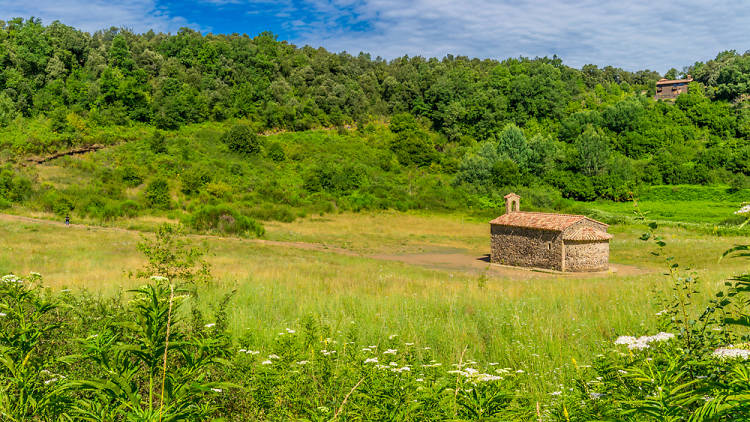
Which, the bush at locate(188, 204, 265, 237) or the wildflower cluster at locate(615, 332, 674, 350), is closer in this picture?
the wildflower cluster at locate(615, 332, 674, 350)

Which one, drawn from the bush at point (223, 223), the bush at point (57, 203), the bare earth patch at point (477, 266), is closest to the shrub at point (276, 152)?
Result: the bush at point (223, 223)

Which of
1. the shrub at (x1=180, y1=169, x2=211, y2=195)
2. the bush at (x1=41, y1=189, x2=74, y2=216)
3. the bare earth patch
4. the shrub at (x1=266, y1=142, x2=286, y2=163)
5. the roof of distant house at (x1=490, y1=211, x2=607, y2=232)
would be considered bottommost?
the bare earth patch

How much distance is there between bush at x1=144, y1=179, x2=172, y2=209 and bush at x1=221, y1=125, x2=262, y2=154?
1380cm

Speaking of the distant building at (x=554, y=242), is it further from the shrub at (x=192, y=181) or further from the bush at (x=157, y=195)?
the shrub at (x=192, y=181)

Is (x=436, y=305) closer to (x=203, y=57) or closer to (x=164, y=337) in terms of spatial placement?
(x=164, y=337)

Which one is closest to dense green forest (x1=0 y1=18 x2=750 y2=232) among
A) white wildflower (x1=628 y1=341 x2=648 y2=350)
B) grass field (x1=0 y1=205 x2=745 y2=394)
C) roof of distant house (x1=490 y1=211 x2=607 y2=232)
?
grass field (x1=0 y1=205 x2=745 y2=394)

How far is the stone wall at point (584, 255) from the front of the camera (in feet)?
81.7

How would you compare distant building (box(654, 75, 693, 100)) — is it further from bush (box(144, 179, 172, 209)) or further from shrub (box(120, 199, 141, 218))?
shrub (box(120, 199, 141, 218))

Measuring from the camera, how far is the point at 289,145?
60.0 metres

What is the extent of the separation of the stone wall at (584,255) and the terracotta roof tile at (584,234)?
0.22m

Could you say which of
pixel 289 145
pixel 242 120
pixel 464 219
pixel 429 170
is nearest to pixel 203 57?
pixel 242 120

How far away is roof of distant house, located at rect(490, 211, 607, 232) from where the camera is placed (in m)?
25.0

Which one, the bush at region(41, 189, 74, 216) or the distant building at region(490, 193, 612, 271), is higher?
the bush at region(41, 189, 74, 216)

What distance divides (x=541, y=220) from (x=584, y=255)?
8.76 ft
